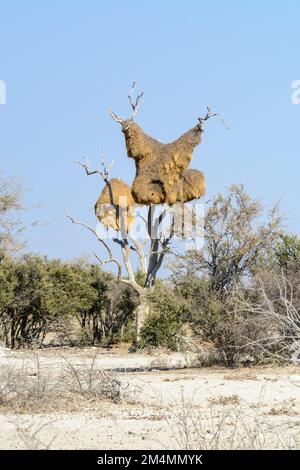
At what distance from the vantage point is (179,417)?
29.5 feet

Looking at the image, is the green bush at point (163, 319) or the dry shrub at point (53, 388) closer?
the dry shrub at point (53, 388)

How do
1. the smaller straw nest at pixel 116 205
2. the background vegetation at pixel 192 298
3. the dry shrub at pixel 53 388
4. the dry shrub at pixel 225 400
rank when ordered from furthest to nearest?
1. the smaller straw nest at pixel 116 205
2. the background vegetation at pixel 192 298
3. the dry shrub at pixel 225 400
4. the dry shrub at pixel 53 388

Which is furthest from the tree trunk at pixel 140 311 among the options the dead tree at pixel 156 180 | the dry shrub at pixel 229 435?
the dry shrub at pixel 229 435

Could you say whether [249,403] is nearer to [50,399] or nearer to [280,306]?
[50,399]

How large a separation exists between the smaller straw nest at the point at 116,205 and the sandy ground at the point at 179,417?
13769 mm

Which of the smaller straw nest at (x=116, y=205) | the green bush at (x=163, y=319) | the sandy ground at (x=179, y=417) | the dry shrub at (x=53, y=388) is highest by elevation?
the smaller straw nest at (x=116, y=205)

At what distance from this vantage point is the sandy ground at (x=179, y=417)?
8.95 meters

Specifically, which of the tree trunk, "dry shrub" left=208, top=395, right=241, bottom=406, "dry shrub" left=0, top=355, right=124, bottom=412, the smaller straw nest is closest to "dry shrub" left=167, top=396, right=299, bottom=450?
"dry shrub" left=208, top=395, right=241, bottom=406

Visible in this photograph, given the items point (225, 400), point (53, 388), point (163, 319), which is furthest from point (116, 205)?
point (53, 388)

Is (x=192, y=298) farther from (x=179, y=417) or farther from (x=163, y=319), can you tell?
(x=179, y=417)

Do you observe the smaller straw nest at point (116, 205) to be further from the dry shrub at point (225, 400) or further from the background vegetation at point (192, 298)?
the dry shrub at point (225, 400)

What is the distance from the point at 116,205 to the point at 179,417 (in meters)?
22.5
